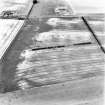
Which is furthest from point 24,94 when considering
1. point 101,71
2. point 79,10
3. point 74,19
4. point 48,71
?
point 79,10

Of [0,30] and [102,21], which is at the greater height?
[0,30]

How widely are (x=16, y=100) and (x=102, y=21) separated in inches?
62.1

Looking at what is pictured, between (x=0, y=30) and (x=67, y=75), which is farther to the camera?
(x=0, y=30)

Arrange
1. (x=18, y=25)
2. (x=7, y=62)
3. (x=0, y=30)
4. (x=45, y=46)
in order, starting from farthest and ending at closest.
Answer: (x=18, y=25)
(x=0, y=30)
(x=45, y=46)
(x=7, y=62)

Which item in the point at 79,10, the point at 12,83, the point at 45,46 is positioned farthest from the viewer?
the point at 79,10

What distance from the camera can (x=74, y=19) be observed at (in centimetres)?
261

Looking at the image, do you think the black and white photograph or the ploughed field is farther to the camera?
the ploughed field

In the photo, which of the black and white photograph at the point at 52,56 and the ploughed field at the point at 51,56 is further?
the ploughed field at the point at 51,56

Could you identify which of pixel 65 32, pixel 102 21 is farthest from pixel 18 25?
pixel 102 21

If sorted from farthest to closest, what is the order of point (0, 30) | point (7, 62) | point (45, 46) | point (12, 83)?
point (0, 30) < point (45, 46) < point (7, 62) < point (12, 83)

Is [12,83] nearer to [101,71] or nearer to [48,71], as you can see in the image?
[48,71]

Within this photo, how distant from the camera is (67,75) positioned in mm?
1580

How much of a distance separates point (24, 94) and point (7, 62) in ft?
1.39

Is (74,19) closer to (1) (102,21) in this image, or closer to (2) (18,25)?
(1) (102,21)
